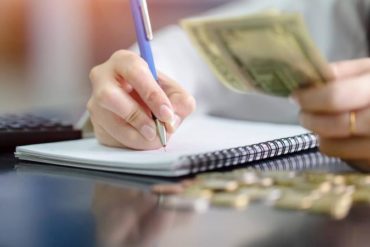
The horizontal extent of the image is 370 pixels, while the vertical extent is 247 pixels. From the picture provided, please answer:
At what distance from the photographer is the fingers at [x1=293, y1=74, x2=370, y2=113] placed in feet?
1.96

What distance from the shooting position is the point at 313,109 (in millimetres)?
620

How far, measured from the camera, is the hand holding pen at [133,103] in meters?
0.78

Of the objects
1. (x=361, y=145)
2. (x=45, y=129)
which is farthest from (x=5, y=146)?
(x=361, y=145)

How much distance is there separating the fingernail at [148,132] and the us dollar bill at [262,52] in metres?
0.15

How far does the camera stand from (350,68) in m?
0.63

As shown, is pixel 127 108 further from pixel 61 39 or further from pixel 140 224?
pixel 61 39

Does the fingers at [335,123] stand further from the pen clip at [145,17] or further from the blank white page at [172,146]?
the pen clip at [145,17]

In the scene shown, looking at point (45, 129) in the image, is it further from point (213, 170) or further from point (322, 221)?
point (322, 221)

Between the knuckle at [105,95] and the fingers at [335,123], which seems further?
the knuckle at [105,95]

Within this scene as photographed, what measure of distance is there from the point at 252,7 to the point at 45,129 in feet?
1.90

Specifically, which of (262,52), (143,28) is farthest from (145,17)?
(262,52)

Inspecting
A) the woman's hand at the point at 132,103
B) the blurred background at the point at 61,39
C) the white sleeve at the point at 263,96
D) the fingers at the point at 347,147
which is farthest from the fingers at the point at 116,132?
the blurred background at the point at 61,39

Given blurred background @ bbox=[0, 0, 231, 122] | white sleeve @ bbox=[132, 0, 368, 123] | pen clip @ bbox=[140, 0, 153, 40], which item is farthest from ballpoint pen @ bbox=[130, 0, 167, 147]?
blurred background @ bbox=[0, 0, 231, 122]

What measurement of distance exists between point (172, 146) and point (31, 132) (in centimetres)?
24
